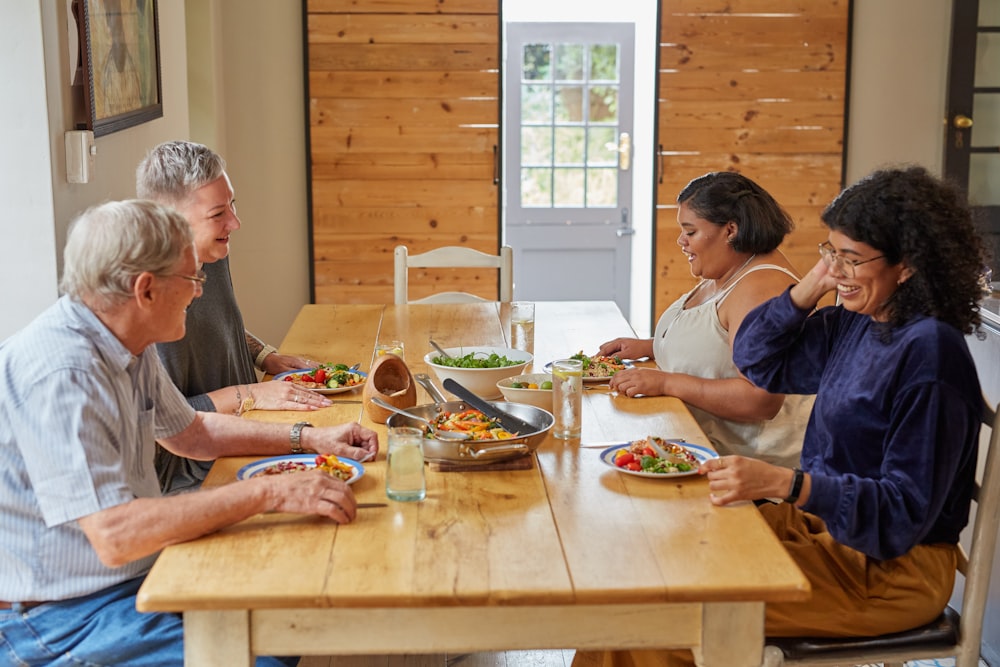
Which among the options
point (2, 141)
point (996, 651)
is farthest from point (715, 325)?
point (2, 141)

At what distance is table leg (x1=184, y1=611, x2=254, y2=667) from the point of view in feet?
4.87

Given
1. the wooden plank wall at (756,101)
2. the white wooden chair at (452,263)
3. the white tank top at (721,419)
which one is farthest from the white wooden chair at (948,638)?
the wooden plank wall at (756,101)

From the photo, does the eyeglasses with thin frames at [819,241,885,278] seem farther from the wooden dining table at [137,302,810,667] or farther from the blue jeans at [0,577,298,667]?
the blue jeans at [0,577,298,667]

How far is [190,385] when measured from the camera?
2516mm

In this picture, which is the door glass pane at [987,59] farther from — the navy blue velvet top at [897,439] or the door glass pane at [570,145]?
the navy blue velvet top at [897,439]

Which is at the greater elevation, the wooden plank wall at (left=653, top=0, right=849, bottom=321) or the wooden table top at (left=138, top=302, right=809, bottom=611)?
the wooden plank wall at (left=653, top=0, right=849, bottom=321)

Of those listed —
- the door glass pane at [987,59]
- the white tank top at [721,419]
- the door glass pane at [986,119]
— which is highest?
the door glass pane at [987,59]

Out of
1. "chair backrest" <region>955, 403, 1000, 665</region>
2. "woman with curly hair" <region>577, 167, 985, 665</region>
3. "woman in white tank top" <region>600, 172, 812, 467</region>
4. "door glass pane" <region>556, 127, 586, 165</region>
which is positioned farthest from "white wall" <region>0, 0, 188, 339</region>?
"door glass pane" <region>556, 127, 586, 165</region>

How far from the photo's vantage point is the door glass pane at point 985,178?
16.9 ft

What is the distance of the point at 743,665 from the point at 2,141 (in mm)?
1994

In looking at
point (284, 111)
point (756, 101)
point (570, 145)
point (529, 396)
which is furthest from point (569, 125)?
point (529, 396)

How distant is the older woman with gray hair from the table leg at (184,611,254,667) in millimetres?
884

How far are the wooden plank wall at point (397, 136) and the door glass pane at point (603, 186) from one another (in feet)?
2.77

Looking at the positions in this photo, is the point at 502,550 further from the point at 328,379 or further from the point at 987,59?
the point at 987,59
